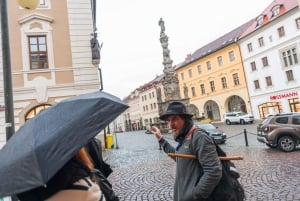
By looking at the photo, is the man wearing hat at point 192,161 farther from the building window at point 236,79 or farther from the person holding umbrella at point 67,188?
the building window at point 236,79

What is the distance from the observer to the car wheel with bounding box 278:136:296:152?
12.8 metres

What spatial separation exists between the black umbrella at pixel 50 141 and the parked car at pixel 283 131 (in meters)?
12.7

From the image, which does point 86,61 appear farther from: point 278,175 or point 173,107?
point 173,107

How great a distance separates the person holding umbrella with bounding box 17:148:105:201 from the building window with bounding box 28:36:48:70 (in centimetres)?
1430

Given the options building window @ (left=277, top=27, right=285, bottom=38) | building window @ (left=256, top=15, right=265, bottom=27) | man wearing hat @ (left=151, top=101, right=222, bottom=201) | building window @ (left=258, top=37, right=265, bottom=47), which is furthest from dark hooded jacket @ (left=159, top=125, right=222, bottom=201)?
building window @ (left=256, top=15, right=265, bottom=27)

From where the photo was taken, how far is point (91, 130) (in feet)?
5.87

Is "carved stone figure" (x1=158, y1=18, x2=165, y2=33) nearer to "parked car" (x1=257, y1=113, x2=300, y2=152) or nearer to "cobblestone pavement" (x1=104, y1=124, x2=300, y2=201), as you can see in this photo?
"parked car" (x1=257, y1=113, x2=300, y2=152)

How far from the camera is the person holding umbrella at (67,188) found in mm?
1599

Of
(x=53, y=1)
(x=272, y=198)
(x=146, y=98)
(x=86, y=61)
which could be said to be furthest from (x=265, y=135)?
(x=146, y=98)

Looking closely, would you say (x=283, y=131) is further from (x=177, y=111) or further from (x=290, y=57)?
(x=290, y=57)

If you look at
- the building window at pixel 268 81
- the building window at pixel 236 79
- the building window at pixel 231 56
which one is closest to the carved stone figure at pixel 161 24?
the building window at pixel 268 81

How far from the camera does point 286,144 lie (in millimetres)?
12875

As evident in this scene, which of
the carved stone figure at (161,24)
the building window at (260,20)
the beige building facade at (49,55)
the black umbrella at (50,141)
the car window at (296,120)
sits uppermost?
the building window at (260,20)

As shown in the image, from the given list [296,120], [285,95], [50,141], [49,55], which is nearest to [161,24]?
[285,95]
